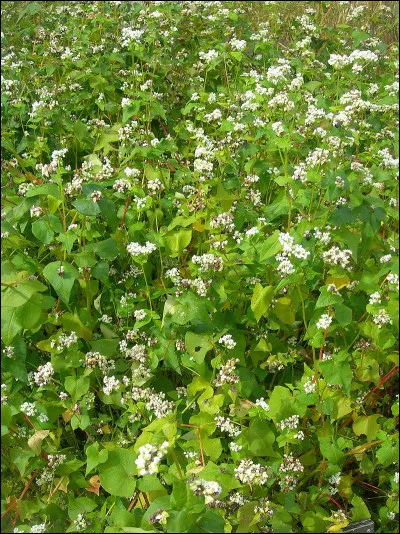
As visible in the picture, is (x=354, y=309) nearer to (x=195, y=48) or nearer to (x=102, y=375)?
(x=102, y=375)

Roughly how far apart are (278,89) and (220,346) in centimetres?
214

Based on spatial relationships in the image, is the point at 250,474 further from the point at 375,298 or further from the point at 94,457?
the point at 375,298

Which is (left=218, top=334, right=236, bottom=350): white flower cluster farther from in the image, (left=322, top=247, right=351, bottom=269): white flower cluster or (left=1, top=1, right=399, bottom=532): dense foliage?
(left=322, top=247, right=351, bottom=269): white flower cluster

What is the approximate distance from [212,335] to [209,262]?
378 mm

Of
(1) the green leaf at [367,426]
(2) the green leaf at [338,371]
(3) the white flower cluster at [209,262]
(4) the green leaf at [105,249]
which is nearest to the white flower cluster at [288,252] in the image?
(3) the white flower cluster at [209,262]

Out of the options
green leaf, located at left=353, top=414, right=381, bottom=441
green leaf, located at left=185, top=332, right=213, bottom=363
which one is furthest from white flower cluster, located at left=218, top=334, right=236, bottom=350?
green leaf, located at left=353, top=414, right=381, bottom=441

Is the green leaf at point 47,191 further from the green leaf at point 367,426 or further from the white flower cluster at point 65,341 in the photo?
the green leaf at point 367,426

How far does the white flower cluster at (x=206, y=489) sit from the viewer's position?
2467 mm

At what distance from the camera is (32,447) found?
325cm

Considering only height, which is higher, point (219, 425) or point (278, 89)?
point (278, 89)

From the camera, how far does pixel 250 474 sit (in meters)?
2.76

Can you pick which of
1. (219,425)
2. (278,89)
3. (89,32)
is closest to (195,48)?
(89,32)

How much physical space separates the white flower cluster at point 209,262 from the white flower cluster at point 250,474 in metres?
0.96

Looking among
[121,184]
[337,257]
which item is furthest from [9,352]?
[337,257]
